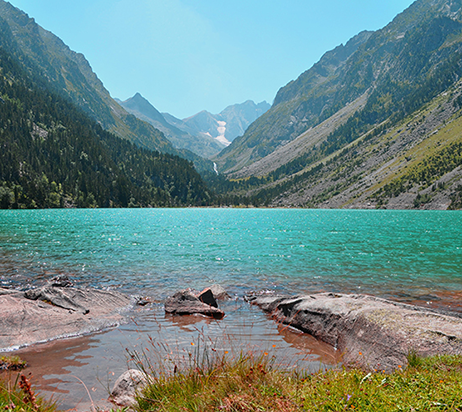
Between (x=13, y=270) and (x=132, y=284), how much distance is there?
12414 mm

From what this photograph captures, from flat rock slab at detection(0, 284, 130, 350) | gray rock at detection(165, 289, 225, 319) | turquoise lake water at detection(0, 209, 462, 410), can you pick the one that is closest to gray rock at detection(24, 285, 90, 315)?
flat rock slab at detection(0, 284, 130, 350)

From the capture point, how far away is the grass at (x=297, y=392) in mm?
5332

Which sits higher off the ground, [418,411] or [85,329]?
[418,411]

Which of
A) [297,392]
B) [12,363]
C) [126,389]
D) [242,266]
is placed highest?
[297,392]

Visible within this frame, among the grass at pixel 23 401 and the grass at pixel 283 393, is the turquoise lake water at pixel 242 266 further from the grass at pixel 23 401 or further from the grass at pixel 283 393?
the grass at pixel 23 401

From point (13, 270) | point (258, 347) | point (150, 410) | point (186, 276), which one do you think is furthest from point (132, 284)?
point (150, 410)

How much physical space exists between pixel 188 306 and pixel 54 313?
6953mm

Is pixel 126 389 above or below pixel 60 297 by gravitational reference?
below

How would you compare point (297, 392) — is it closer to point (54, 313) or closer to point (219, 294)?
point (54, 313)

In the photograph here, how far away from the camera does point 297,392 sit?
584cm

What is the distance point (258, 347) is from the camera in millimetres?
12438

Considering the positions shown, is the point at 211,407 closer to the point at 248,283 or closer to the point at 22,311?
the point at 22,311

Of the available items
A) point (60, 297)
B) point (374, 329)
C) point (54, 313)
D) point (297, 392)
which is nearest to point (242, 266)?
point (60, 297)

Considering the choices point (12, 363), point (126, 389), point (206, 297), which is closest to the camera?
point (126, 389)
